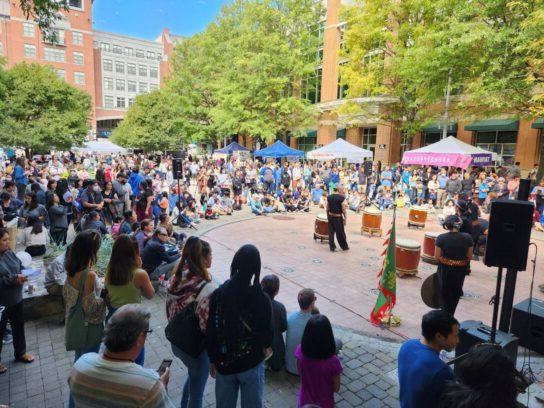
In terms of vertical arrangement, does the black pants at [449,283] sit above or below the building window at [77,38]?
below

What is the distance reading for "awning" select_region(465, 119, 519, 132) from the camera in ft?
73.2

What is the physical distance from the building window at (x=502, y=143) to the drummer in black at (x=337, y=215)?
60.8 ft

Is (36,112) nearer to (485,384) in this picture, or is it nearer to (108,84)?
(485,384)

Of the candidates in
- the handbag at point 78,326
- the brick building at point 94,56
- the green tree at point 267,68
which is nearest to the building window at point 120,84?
the brick building at point 94,56

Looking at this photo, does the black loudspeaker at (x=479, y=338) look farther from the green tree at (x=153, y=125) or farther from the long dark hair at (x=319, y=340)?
the green tree at (x=153, y=125)

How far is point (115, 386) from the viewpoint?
206cm

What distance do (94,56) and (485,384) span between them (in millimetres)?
80787

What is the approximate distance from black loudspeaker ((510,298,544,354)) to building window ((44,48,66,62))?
235ft

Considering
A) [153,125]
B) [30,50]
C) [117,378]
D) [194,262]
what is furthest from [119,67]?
[117,378]

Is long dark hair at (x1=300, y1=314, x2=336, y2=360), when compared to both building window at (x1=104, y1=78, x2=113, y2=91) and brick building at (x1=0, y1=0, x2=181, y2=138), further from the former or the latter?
building window at (x1=104, y1=78, x2=113, y2=91)

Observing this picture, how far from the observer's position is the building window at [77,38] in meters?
62.1

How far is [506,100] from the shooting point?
17016 millimetres

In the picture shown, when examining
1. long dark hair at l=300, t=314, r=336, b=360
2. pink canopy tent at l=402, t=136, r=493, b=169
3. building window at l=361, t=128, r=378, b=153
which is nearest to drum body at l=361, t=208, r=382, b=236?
pink canopy tent at l=402, t=136, r=493, b=169

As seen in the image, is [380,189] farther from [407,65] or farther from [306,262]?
[306,262]
